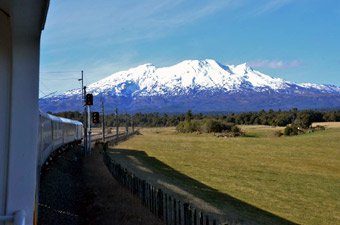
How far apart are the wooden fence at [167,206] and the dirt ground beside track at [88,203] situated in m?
0.21

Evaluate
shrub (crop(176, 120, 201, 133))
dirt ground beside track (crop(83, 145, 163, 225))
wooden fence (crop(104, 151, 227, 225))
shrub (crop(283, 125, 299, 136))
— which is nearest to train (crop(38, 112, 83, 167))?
dirt ground beside track (crop(83, 145, 163, 225))

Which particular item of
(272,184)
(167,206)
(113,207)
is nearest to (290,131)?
(272,184)

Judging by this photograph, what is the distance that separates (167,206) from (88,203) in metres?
4.11

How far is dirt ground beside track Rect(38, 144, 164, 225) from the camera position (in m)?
12.1

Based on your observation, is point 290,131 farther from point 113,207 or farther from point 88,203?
point 113,207

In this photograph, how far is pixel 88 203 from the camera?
1488cm

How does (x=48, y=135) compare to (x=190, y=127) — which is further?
(x=190, y=127)

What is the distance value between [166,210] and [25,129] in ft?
25.4

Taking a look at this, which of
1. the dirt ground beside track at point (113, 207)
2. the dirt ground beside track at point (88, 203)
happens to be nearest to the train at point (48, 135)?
the dirt ground beside track at point (88, 203)

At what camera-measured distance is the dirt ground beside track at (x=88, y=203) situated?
476 inches

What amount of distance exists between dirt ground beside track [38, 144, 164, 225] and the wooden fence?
212mm

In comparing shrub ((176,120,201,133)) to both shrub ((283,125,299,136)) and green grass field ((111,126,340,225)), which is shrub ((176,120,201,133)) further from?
green grass field ((111,126,340,225))

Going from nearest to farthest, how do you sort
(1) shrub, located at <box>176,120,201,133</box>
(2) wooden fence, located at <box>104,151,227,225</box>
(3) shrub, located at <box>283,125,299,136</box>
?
(2) wooden fence, located at <box>104,151,227,225</box>
(3) shrub, located at <box>283,125,299,136</box>
(1) shrub, located at <box>176,120,201,133</box>

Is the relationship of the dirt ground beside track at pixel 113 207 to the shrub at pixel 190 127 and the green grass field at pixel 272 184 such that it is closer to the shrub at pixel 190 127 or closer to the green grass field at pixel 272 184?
the green grass field at pixel 272 184
